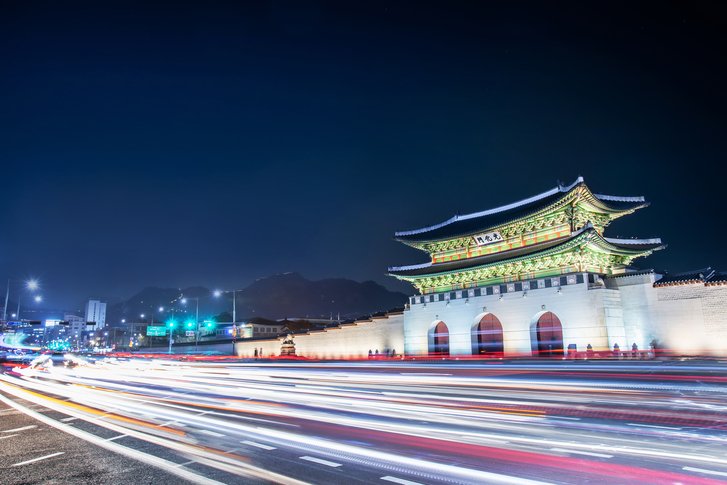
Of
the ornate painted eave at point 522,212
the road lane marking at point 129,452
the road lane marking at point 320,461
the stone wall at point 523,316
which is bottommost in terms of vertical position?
the road lane marking at point 320,461

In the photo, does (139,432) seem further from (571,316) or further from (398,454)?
(571,316)

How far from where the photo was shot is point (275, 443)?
8.37m

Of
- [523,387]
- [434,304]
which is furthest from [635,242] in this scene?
[523,387]

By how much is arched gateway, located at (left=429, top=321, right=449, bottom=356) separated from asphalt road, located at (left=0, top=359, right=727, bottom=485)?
23.0 m

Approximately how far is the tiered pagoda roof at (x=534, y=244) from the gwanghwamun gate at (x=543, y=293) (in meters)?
0.08

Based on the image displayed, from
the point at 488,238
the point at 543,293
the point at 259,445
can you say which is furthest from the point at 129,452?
the point at 488,238

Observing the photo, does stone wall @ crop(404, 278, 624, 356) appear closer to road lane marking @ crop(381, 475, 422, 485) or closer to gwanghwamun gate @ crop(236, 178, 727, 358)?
gwanghwamun gate @ crop(236, 178, 727, 358)

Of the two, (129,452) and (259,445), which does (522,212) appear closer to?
(259,445)

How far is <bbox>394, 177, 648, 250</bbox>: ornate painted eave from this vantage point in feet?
104

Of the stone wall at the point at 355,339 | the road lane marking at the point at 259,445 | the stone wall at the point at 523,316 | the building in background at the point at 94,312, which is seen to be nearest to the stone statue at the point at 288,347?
the stone wall at the point at 355,339

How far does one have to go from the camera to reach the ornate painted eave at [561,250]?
97.9 feet

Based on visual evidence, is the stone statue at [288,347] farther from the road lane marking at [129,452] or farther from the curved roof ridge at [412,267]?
the road lane marking at [129,452]

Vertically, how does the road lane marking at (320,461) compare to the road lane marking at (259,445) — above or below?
below

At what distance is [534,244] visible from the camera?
34594mm
